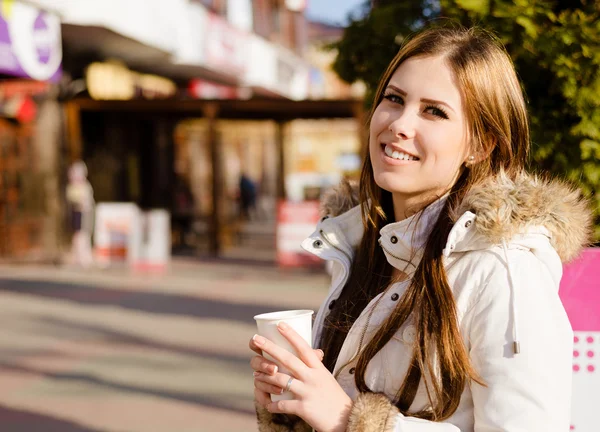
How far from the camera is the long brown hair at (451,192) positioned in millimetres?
1608

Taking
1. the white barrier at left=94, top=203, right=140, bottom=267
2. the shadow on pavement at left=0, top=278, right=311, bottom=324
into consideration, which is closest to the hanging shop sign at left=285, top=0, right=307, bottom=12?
the white barrier at left=94, top=203, right=140, bottom=267

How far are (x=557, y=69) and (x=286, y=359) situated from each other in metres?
1.73

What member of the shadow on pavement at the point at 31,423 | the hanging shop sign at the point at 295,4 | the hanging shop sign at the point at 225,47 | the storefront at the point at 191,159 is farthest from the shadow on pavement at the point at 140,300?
the hanging shop sign at the point at 295,4

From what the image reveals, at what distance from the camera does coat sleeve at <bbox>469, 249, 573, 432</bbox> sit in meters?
1.48

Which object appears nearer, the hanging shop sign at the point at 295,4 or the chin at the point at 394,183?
the chin at the point at 394,183

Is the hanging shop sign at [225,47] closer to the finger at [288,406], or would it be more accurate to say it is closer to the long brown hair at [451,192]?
the long brown hair at [451,192]

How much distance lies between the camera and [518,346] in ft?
4.87

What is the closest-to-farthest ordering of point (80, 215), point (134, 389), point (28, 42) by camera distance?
point (134, 389) < point (28, 42) < point (80, 215)

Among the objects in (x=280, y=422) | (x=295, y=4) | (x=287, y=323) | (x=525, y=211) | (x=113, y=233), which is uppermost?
(x=295, y=4)

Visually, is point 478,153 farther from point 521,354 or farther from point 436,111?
point 521,354

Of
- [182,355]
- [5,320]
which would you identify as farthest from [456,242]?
[5,320]

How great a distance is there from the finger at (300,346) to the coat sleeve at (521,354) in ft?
1.12

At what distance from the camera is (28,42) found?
13.0 metres

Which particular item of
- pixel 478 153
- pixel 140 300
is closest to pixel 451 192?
pixel 478 153
